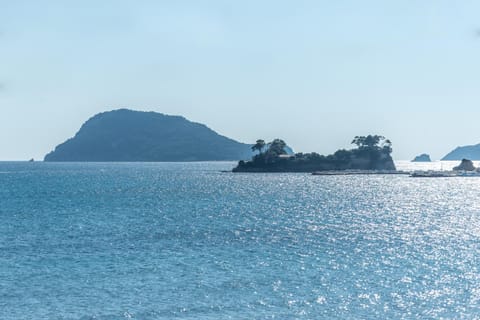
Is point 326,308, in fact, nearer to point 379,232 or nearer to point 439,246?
point 439,246

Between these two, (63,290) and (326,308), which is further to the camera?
(63,290)

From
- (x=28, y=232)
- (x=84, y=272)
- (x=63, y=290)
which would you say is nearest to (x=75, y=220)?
(x=28, y=232)

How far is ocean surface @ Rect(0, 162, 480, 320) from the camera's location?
160ft

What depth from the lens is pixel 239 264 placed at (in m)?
64.8

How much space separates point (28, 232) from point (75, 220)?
Answer: 1617 cm

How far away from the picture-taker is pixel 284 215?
11500 centimetres

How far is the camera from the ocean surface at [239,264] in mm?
48750

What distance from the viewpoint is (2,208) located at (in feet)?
424

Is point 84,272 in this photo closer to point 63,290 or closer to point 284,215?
point 63,290

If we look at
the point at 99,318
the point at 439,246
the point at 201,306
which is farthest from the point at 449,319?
the point at 439,246

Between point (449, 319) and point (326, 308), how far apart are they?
31.3ft

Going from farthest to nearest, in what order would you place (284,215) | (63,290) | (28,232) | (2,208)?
1. (2,208)
2. (284,215)
3. (28,232)
4. (63,290)

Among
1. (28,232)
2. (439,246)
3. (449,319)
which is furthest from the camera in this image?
(28,232)

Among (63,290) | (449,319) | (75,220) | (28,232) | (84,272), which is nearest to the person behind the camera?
(449,319)
